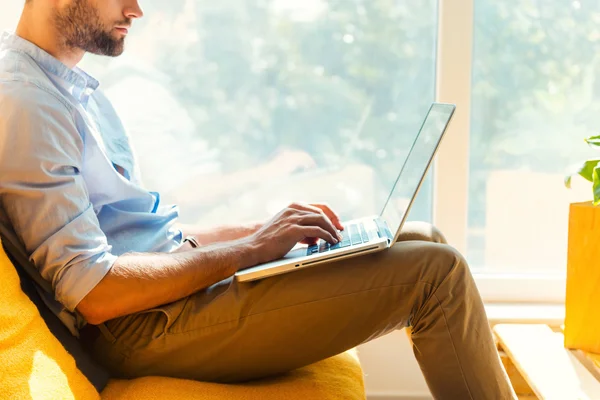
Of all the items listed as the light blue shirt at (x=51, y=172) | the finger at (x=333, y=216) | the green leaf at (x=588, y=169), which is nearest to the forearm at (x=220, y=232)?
the finger at (x=333, y=216)

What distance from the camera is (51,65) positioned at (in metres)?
1.53

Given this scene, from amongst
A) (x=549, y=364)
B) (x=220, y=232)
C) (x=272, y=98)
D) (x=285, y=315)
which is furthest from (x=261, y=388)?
(x=272, y=98)

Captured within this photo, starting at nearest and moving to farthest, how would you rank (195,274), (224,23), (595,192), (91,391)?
(91,391)
(195,274)
(595,192)
(224,23)

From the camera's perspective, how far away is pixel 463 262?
149 cm

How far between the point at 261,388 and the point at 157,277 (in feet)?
0.92

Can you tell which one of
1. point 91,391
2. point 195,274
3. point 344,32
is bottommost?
point 91,391

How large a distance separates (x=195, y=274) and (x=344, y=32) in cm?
116

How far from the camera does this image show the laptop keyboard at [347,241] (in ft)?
5.04

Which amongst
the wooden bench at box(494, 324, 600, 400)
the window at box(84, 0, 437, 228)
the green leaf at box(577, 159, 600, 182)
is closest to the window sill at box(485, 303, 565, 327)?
the wooden bench at box(494, 324, 600, 400)

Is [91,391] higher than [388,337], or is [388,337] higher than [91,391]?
[91,391]

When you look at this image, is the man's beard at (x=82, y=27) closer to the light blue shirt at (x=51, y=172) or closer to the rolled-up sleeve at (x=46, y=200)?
the light blue shirt at (x=51, y=172)

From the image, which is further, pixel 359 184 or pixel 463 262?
pixel 359 184

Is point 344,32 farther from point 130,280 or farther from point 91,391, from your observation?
point 91,391

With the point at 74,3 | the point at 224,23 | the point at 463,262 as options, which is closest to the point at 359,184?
the point at 224,23
